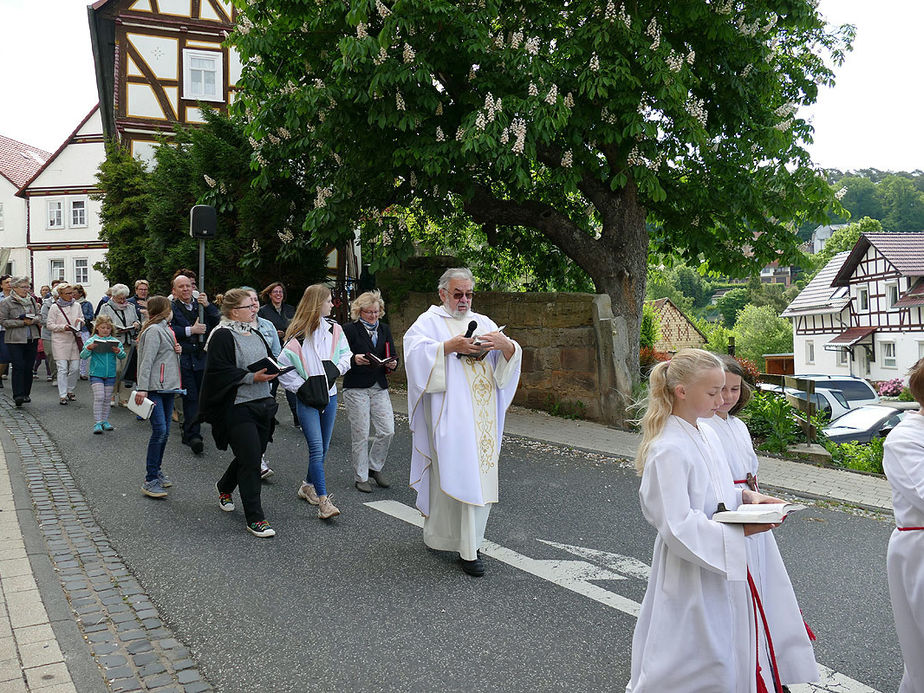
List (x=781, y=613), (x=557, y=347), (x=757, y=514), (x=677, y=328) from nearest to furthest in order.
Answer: (x=757, y=514) → (x=781, y=613) → (x=557, y=347) → (x=677, y=328)

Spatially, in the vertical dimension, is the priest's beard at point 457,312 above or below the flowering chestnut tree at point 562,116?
below

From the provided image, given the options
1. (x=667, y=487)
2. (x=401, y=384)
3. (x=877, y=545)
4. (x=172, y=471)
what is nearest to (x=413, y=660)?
(x=667, y=487)

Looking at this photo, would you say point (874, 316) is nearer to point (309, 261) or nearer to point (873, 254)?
point (873, 254)

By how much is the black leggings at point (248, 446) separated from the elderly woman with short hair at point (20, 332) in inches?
292

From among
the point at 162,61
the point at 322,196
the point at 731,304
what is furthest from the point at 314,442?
the point at 731,304

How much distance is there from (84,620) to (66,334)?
917 cm

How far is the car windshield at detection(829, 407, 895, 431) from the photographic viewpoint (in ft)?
47.1

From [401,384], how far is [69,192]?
3298cm

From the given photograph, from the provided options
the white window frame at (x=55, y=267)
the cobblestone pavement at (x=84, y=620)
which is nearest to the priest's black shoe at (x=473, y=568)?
the cobblestone pavement at (x=84, y=620)

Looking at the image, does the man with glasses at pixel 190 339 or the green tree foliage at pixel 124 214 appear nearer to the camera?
the man with glasses at pixel 190 339

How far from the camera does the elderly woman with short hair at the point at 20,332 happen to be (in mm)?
11844

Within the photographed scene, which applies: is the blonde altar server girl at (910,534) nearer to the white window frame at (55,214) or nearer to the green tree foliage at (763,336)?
the white window frame at (55,214)

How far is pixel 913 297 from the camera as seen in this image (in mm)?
43594

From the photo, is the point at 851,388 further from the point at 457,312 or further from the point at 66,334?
the point at 66,334
